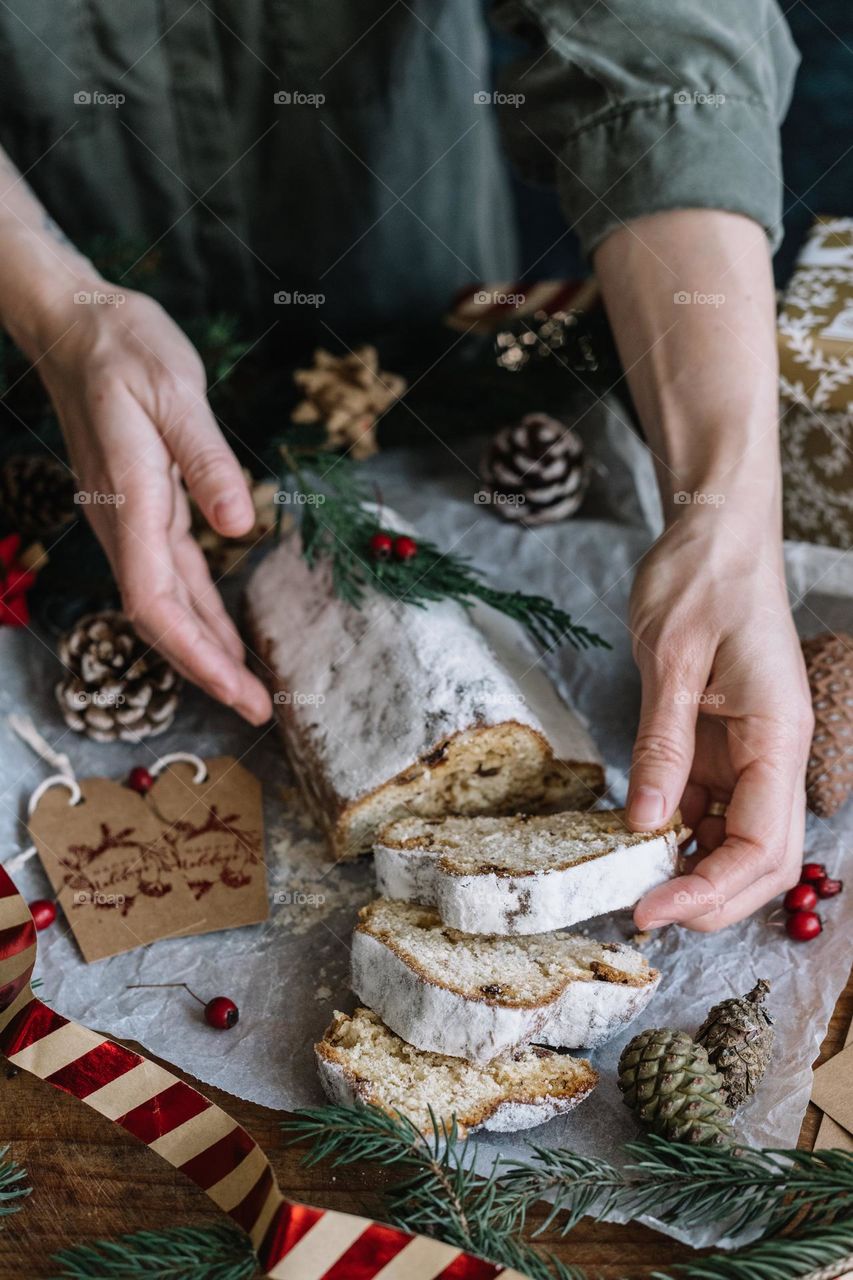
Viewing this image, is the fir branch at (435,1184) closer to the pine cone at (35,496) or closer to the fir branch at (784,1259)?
the fir branch at (784,1259)

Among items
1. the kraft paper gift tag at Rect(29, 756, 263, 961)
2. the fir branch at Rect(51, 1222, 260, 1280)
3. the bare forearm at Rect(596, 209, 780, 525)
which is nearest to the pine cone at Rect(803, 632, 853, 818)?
the bare forearm at Rect(596, 209, 780, 525)

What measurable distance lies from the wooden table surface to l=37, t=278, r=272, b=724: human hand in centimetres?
80

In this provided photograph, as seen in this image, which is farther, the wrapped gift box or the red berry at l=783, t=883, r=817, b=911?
the wrapped gift box

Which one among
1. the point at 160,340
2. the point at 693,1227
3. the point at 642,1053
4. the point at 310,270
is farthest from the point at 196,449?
the point at 693,1227

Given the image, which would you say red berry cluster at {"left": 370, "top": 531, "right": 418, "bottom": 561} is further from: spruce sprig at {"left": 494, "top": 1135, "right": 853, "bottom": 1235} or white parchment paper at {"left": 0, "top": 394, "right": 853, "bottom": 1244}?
spruce sprig at {"left": 494, "top": 1135, "right": 853, "bottom": 1235}

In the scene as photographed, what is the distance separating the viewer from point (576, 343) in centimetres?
281

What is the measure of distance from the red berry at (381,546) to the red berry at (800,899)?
98 cm

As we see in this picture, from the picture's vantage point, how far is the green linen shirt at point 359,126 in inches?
82.4

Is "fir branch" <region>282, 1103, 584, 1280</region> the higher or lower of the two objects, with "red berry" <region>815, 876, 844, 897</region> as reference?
lower

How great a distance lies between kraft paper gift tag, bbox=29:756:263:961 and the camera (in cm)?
198

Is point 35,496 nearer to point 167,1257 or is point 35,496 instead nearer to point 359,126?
point 359,126

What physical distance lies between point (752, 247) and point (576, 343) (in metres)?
0.74

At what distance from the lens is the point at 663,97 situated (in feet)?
6.84

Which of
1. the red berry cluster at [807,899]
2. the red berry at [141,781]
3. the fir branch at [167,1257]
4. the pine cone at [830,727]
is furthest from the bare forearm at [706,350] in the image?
the fir branch at [167,1257]
